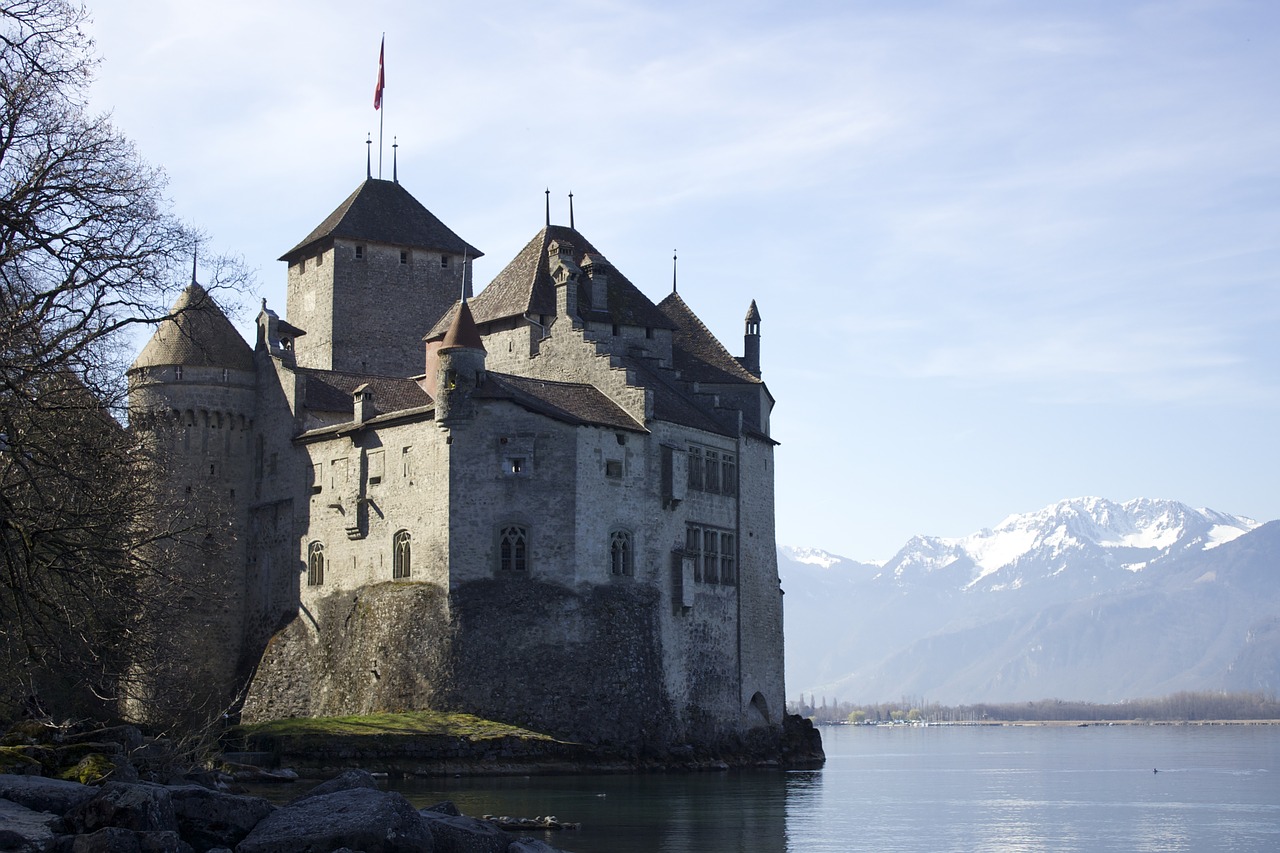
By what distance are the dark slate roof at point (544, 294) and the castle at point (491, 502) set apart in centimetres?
14

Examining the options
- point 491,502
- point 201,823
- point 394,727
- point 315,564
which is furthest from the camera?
point 315,564

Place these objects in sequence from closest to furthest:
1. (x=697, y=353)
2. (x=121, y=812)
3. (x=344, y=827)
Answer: (x=121, y=812) → (x=344, y=827) → (x=697, y=353)

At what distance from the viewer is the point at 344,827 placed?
2833cm

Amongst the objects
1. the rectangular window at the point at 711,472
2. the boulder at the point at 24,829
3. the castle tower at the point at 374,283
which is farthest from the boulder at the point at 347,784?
the castle tower at the point at 374,283

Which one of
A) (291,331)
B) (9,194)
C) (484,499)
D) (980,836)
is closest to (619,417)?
(484,499)

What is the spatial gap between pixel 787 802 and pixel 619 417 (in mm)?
18013

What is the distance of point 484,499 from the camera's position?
209 ft

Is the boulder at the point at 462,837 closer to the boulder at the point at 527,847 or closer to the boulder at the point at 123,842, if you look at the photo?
the boulder at the point at 527,847

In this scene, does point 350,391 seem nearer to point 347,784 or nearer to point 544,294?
point 544,294

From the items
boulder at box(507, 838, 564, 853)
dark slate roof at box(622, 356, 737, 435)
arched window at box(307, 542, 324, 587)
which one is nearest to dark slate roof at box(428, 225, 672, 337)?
dark slate roof at box(622, 356, 737, 435)

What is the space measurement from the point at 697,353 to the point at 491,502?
16.6 metres

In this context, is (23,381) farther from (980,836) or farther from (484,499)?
(484,499)

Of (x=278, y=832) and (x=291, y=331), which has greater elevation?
(x=291, y=331)

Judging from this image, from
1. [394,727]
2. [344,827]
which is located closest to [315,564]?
[394,727]
